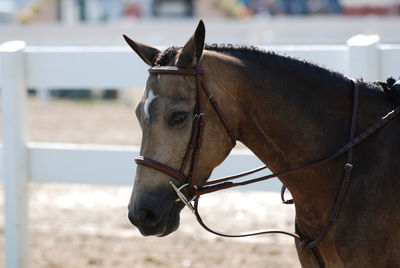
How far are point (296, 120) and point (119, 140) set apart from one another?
24.5ft

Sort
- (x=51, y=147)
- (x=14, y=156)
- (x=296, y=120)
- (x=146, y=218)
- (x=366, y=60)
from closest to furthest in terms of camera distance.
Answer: (x=146, y=218)
(x=296, y=120)
(x=366, y=60)
(x=14, y=156)
(x=51, y=147)

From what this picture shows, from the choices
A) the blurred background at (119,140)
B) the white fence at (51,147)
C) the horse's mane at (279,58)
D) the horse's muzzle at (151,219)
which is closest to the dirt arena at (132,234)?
the blurred background at (119,140)

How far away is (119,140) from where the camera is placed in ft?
33.1

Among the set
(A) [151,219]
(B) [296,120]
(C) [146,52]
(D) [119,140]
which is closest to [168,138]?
(A) [151,219]

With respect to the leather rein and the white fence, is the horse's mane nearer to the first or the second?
the leather rein

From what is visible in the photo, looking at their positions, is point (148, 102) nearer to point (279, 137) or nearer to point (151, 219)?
point (151, 219)

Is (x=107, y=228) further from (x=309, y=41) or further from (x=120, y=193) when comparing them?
(x=309, y=41)

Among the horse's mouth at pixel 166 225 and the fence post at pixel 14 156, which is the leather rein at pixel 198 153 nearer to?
the horse's mouth at pixel 166 225

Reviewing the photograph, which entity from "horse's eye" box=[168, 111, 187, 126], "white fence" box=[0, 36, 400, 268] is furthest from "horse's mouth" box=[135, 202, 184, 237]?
"white fence" box=[0, 36, 400, 268]

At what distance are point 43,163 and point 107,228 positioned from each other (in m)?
1.72

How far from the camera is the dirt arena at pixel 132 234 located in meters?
5.12

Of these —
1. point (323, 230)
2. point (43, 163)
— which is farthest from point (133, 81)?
point (323, 230)

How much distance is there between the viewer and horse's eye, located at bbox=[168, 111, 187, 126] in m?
2.66

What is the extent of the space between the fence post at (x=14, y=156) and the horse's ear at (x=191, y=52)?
2135mm
